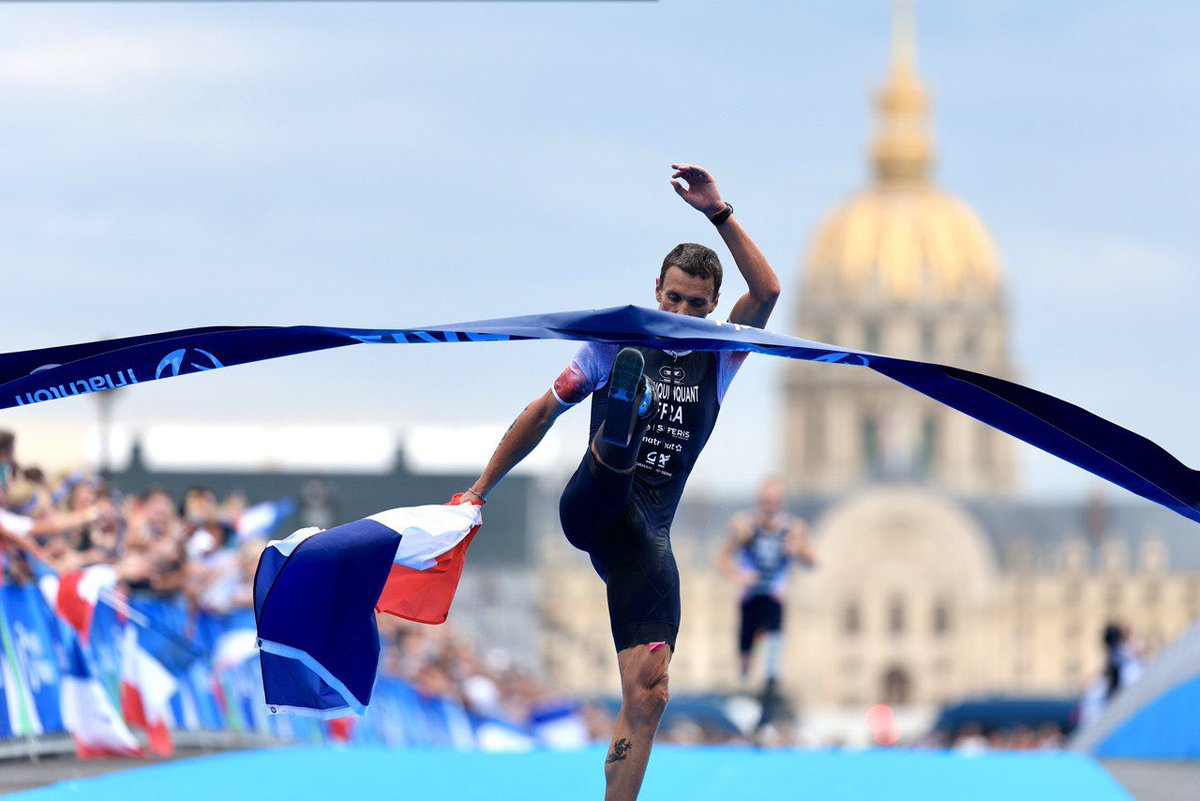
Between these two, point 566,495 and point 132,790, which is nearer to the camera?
point 566,495

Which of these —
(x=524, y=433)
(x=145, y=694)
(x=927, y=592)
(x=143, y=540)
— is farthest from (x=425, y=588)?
(x=927, y=592)

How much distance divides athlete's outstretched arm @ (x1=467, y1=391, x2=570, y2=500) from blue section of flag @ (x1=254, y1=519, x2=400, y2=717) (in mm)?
394

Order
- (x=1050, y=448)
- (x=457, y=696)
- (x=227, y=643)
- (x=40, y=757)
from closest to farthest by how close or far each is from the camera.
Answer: (x=1050, y=448) < (x=40, y=757) < (x=227, y=643) < (x=457, y=696)

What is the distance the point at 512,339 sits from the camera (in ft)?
24.2

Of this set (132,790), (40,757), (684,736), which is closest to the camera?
(132,790)

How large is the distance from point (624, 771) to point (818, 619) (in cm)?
13260

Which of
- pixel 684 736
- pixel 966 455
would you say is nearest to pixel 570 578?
pixel 966 455

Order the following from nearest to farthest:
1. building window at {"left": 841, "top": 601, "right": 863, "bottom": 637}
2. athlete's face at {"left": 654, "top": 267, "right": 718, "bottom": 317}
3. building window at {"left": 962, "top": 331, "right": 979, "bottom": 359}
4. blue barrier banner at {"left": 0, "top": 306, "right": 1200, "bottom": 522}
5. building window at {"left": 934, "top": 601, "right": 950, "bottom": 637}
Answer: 1. athlete's face at {"left": 654, "top": 267, "right": 718, "bottom": 317}
2. blue barrier banner at {"left": 0, "top": 306, "right": 1200, "bottom": 522}
3. building window at {"left": 934, "top": 601, "right": 950, "bottom": 637}
4. building window at {"left": 841, "top": 601, "right": 863, "bottom": 637}
5. building window at {"left": 962, "top": 331, "right": 979, "bottom": 359}

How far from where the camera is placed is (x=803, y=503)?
142 meters

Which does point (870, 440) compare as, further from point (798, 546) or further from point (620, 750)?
point (620, 750)

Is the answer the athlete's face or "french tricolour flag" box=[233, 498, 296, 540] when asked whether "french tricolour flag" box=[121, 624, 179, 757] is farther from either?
the athlete's face

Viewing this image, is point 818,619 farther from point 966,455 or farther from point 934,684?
point 966,455

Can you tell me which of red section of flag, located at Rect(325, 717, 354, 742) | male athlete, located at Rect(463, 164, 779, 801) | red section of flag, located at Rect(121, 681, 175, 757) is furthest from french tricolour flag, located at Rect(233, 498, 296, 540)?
male athlete, located at Rect(463, 164, 779, 801)

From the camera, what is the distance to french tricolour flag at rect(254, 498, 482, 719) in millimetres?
7219
